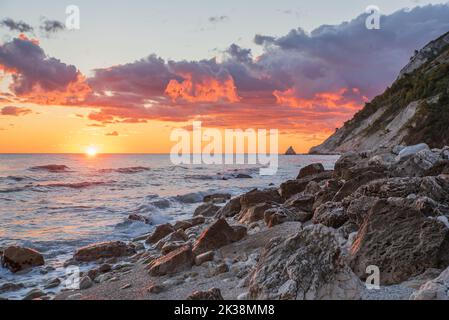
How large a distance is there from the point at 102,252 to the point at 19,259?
2.19m

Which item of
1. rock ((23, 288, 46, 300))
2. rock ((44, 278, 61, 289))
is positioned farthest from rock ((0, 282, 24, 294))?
rock ((23, 288, 46, 300))

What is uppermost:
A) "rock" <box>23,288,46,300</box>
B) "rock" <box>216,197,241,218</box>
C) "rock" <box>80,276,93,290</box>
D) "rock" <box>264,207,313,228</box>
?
"rock" <box>264,207,313,228</box>

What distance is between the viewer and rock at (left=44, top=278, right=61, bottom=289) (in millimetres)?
9344

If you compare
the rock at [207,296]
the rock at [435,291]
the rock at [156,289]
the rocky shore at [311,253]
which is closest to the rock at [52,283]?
the rocky shore at [311,253]

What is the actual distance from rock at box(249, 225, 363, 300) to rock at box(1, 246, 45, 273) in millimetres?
7864

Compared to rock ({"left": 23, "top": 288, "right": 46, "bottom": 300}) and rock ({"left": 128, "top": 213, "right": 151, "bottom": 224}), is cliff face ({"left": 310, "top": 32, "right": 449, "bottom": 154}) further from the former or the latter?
rock ({"left": 23, "top": 288, "right": 46, "bottom": 300})

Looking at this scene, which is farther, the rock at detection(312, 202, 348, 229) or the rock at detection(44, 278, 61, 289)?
the rock at detection(44, 278, 61, 289)

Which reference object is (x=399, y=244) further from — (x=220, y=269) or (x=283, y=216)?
(x=283, y=216)

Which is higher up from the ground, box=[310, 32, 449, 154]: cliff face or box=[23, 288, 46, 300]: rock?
box=[310, 32, 449, 154]: cliff face

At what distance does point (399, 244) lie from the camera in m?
6.38

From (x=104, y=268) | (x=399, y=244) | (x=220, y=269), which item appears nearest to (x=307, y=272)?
(x=399, y=244)

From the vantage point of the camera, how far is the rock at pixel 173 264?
8.81 m

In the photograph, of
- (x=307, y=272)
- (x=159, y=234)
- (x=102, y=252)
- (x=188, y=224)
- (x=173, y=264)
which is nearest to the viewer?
(x=307, y=272)
